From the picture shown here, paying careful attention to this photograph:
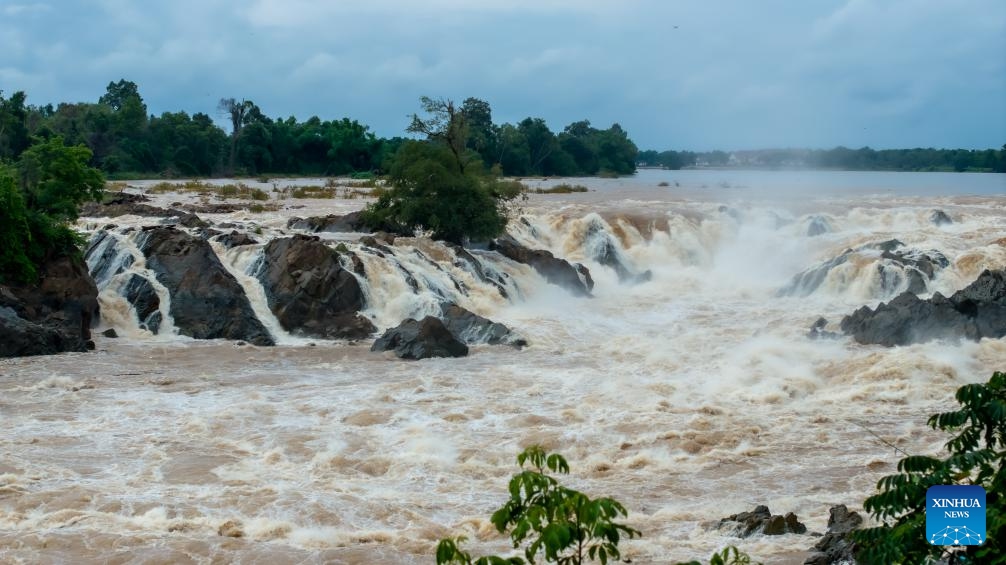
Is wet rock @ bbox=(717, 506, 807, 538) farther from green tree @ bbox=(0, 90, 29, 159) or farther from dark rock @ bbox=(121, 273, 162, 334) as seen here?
green tree @ bbox=(0, 90, 29, 159)

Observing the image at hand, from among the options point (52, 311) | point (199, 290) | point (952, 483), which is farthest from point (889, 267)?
point (952, 483)

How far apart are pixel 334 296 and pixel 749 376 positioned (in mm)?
9271

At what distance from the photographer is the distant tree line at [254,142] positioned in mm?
67250

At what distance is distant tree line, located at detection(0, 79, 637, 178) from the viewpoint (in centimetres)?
6725

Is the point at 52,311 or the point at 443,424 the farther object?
the point at 52,311

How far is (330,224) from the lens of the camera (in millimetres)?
30781

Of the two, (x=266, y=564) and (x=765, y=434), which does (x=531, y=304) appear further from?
(x=266, y=564)

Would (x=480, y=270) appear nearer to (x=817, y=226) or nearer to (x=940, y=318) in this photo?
(x=940, y=318)

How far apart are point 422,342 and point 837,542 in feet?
37.2

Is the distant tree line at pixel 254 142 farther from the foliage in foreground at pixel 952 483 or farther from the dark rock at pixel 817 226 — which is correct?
the foliage in foreground at pixel 952 483

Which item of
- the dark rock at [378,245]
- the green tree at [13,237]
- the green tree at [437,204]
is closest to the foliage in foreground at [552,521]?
the green tree at [13,237]

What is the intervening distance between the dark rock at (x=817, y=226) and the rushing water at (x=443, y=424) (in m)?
7.26

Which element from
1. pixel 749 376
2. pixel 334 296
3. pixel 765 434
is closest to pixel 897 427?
pixel 765 434

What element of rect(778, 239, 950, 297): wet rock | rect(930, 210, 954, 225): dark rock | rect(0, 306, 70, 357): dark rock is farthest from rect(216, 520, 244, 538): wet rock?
rect(930, 210, 954, 225): dark rock
